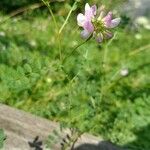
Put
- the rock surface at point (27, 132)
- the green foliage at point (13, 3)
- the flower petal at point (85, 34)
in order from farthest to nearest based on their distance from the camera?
the green foliage at point (13, 3), the rock surface at point (27, 132), the flower petal at point (85, 34)

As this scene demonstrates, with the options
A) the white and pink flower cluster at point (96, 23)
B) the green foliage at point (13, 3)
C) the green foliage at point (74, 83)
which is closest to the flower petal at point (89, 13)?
the white and pink flower cluster at point (96, 23)

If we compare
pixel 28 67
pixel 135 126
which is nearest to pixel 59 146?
pixel 28 67

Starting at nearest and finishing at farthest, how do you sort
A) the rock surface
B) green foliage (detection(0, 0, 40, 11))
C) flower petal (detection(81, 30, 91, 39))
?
flower petal (detection(81, 30, 91, 39)), the rock surface, green foliage (detection(0, 0, 40, 11))

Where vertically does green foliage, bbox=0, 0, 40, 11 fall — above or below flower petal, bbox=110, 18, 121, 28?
above

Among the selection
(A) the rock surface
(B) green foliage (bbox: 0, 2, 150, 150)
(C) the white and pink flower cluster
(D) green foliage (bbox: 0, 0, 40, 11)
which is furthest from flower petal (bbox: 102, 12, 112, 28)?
(D) green foliage (bbox: 0, 0, 40, 11)

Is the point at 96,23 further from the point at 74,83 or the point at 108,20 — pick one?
the point at 74,83

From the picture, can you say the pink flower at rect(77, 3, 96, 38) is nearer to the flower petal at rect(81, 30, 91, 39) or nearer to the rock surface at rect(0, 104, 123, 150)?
the flower petal at rect(81, 30, 91, 39)

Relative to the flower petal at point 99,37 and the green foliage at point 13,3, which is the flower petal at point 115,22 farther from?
the green foliage at point 13,3

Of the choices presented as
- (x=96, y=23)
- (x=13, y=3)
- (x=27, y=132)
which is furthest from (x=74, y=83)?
(x=13, y=3)

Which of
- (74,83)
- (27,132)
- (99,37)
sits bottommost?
(27,132)
